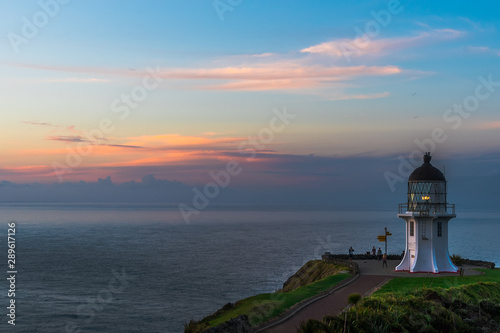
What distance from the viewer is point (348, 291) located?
35.0 metres

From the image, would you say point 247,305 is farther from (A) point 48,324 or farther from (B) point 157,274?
(B) point 157,274

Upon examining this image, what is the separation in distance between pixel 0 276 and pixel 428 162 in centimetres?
4783

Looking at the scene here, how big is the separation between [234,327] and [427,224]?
28502 millimetres

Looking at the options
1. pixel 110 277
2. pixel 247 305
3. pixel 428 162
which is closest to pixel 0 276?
pixel 110 277

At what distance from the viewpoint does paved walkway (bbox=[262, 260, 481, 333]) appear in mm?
25344

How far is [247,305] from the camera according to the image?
96.2ft

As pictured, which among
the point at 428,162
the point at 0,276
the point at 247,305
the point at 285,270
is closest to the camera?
the point at 247,305

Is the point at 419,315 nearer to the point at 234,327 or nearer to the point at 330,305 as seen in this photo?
the point at 330,305

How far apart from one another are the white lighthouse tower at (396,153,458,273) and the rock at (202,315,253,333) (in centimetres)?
2644

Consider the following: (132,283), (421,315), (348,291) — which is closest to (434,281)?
(348,291)

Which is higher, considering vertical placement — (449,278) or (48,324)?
(449,278)

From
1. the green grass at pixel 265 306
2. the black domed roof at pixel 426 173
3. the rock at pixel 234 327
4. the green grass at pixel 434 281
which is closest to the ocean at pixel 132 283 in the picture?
the green grass at pixel 265 306

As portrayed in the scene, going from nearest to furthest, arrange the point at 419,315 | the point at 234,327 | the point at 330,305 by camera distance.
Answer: the point at 234,327
the point at 419,315
the point at 330,305

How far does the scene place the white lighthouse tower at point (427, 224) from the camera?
147ft
